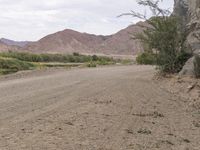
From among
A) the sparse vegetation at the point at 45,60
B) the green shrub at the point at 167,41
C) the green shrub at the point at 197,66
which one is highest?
the green shrub at the point at 167,41

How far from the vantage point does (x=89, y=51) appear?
138 metres

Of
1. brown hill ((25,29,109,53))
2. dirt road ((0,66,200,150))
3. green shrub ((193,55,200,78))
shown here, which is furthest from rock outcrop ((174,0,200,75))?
brown hill ((25,29,109,53))

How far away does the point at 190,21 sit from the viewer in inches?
1246

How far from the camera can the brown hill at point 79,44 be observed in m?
132

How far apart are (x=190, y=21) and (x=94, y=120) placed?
1778 centimetres

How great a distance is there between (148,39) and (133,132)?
60.1 feet

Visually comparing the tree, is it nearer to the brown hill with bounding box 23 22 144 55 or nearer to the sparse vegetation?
the sparse vegetation

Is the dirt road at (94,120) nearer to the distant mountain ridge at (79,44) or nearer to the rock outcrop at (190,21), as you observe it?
the rock outcrop at (190,21)

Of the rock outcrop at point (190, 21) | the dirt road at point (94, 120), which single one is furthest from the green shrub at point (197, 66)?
the dirt road at point (94, 120)

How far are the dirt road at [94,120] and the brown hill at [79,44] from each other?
107 m

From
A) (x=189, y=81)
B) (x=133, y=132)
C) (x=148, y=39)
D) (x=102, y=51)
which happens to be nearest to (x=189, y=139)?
(x=133, y=132)

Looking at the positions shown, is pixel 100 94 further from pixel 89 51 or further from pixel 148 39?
pixel 89 51

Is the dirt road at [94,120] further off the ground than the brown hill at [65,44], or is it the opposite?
the brown hill at [65,44]

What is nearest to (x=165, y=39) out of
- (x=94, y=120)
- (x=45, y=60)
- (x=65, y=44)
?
(x=94, y=120)
